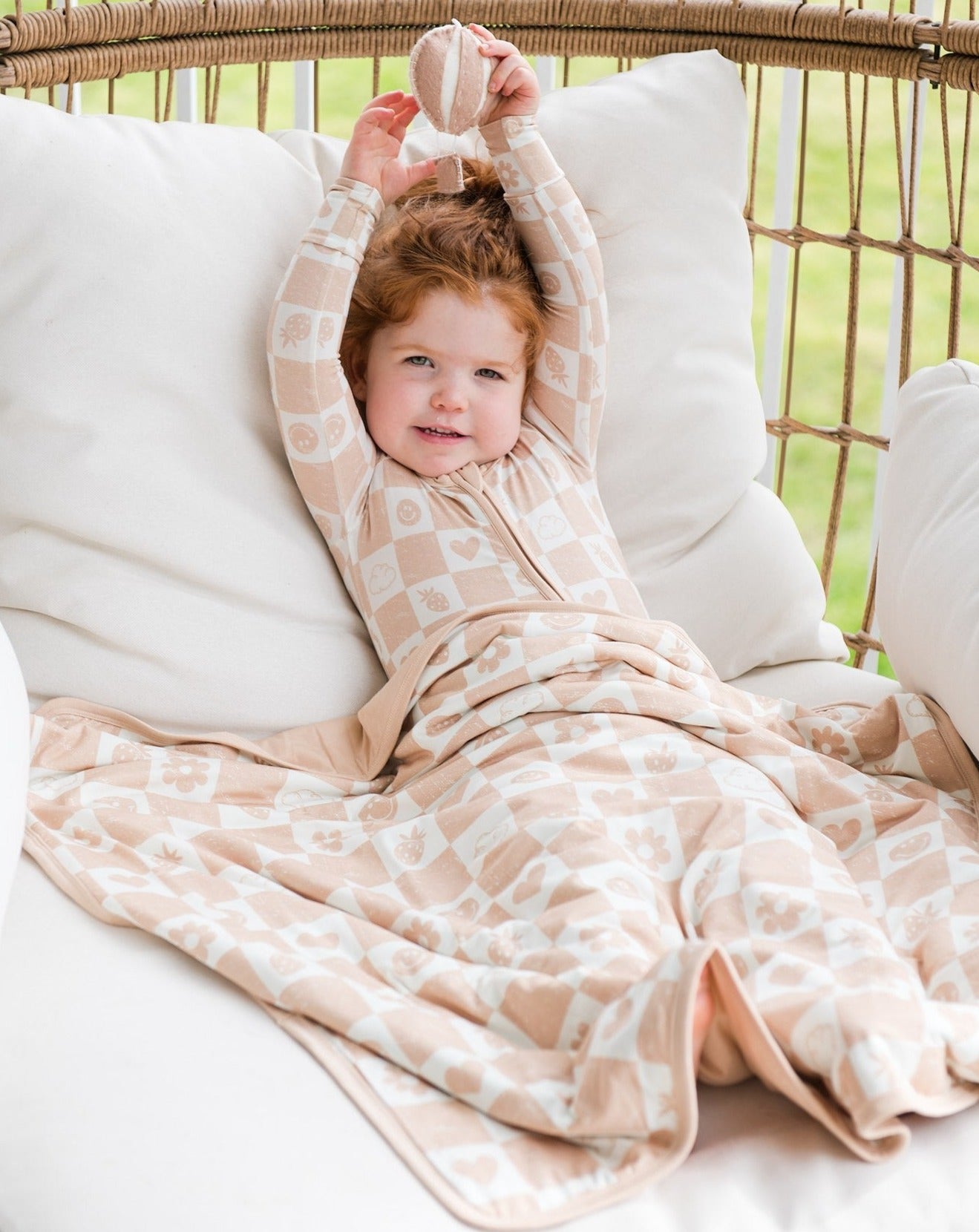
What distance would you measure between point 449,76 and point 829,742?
0.57 meters

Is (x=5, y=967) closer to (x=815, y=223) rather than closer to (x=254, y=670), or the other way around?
(x=254, y=670)

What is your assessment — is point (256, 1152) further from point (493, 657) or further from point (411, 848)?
point (493, 657)

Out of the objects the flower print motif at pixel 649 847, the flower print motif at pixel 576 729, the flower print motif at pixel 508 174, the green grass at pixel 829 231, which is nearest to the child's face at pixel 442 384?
the flower print motif at pixel 508 174

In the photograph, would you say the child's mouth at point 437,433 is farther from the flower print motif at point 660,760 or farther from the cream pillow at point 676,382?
the flower print motif at point 660,760

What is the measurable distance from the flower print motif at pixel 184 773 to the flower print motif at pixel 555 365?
0.44 m

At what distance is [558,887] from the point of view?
79 centimetres

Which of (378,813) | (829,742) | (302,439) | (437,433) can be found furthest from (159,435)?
(829,742)

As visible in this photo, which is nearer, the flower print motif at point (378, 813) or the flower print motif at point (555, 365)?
the flower print motif at point (378, 813)

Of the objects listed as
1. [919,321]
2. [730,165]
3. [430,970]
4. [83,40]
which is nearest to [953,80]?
[730,165]

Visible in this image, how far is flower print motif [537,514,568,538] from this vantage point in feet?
3.66

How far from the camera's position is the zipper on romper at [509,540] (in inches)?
42.6

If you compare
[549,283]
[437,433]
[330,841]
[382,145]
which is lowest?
[330,841]

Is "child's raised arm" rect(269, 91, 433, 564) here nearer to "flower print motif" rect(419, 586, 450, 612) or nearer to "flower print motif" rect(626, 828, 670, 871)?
"flower print motif" rect(419, 586, 450, 612)

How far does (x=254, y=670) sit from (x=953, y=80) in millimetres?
807
